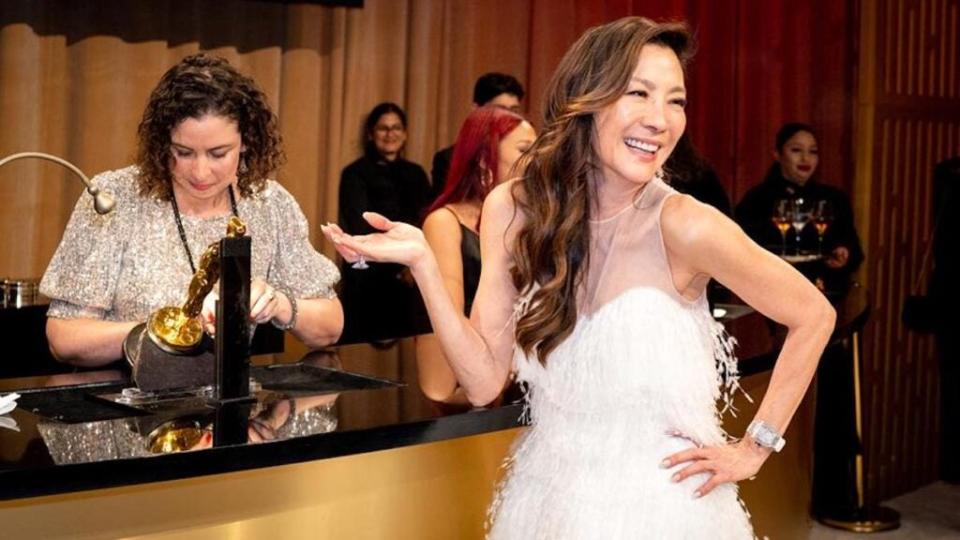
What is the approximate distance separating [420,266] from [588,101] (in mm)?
432

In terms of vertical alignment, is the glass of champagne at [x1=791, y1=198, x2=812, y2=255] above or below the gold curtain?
below

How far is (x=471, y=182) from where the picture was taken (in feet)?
14.7

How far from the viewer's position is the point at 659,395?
95.7 inches

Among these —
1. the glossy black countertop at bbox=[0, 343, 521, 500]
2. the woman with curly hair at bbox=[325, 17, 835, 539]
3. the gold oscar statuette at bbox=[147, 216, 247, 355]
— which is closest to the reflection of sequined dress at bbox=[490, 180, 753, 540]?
the woman with curly hair at bbox=[325, 17, 835, 539]

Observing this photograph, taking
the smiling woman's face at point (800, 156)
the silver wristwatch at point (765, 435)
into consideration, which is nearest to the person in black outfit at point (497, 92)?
the smiling woman's face at point (800, 156)

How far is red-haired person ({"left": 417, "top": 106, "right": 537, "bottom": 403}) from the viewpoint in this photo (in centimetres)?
441

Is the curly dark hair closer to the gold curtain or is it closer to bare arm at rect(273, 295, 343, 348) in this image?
bare arm at rect(273, 295, 343, 348)

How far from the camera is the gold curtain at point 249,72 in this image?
6082mm

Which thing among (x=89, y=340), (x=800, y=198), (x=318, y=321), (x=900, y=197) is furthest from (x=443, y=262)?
(x=900, y=197)

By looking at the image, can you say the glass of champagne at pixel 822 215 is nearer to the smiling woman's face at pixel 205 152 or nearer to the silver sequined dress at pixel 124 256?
the silver sequined dress at pixel 124 256

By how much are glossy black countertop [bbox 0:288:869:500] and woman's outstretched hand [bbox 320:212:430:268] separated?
1.07 ft

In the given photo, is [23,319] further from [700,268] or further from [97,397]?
[700,268]

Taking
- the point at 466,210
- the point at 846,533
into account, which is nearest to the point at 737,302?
the point at 466,210

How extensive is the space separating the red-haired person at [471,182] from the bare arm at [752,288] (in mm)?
1905
